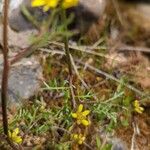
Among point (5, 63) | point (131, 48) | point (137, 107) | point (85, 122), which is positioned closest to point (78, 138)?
point (85, 122)

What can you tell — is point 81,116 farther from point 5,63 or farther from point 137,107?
point 5,63

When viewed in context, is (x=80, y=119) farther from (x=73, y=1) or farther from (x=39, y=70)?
(x=73, y=1)

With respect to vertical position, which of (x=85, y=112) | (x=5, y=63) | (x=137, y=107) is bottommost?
(x=137, y=107)

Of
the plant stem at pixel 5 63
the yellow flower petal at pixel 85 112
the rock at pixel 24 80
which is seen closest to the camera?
the plant stem at pixel 5 63

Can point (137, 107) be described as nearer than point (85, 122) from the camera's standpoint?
No

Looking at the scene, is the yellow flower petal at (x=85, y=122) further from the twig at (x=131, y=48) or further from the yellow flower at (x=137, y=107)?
the twig at (x=131, y=48)

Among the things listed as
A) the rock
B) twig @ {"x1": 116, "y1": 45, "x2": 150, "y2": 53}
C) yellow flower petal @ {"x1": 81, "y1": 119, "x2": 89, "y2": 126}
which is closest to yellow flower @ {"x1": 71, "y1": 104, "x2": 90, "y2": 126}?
yellow flower petal @ {"x1": 81, "y1": 119, "x2": 89, "y2": 126}

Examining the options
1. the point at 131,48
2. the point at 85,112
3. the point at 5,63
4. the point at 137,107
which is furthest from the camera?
the point at 131,48

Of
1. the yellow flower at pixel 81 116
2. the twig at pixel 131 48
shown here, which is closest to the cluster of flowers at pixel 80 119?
the yellow flower at pixel 81 116
